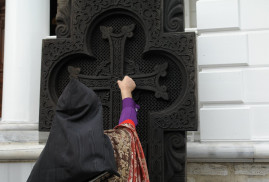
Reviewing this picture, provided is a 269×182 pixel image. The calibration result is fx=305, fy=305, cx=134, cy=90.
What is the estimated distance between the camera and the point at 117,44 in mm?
2676

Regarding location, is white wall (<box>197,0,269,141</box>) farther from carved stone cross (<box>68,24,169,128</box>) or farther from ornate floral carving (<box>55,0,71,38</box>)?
ornate floral carving (<box>55,0,71,38</box>)

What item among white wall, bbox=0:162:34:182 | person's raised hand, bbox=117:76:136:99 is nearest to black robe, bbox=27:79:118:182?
person's raised hand, bbox=117:76:136:99

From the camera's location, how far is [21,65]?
11.9 ft

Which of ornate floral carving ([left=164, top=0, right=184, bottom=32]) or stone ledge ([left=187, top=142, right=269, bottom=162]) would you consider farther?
stone ledge ([left=187, top=142, right=269, bottom=162])

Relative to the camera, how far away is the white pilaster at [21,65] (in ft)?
11.9

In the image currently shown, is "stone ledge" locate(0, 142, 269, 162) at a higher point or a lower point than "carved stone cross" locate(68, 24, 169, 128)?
lower

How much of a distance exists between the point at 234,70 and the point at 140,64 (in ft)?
3.39

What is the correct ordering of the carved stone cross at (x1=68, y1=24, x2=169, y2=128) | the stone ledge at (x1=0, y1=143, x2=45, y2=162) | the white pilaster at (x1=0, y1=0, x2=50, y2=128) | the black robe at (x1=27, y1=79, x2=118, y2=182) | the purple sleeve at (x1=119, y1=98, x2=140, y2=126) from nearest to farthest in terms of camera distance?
the black robe at (x1=27, y1=79, x2=118, y2=182) → the purple sleeve at (x1=119, y1=98, x2=140, y2=126) → the carved stone cross at (x1=68, y1=24, x2=169, y2=128) → the stone ledge at (x1=0, y1=143, x2=45, y2=162) → the white pilaster at (x1=0, y1=0, x2=50, y2=128)

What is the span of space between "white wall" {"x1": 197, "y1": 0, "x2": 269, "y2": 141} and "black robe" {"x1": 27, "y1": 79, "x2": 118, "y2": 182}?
1.78m

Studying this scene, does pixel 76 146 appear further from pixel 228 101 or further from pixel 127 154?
pixel 228 101

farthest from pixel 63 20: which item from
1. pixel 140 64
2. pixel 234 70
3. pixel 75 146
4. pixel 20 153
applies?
pixel 234 70

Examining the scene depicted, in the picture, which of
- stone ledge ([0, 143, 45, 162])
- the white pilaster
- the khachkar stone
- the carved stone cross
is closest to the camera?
the khachkar stone

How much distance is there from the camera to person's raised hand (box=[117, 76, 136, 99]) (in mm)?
2319

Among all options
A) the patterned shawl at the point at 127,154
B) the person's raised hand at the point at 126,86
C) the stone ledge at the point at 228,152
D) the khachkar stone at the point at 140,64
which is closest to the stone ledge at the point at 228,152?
the stone ledge at the point at 228,152
